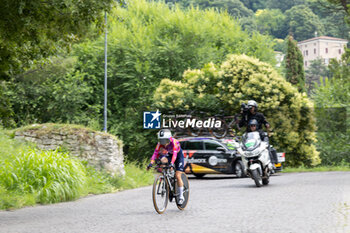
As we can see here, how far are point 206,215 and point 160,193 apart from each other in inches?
39.3

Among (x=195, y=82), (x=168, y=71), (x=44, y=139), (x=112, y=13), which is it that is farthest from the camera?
(x=168, y=71)

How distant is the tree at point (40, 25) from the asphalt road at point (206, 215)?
3659 mm

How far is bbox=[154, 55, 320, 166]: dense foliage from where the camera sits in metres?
26.9

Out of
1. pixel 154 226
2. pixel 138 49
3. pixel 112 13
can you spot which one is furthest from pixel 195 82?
pixel 154 226

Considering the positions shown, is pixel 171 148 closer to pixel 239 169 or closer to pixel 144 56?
pixel 239 169

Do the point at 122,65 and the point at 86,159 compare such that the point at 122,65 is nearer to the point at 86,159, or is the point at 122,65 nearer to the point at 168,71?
the point at 168,71

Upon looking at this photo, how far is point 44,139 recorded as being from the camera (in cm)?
1739

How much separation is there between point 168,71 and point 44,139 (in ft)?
53.4

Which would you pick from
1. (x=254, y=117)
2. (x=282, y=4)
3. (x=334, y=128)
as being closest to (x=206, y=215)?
(x=254, y=117)

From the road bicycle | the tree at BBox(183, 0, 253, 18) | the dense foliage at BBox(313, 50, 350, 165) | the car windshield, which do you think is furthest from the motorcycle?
the tree at BBox(183, 0, 253, 18)

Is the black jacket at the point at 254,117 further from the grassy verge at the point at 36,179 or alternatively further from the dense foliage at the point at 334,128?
the dense foliage at the point at 334,128

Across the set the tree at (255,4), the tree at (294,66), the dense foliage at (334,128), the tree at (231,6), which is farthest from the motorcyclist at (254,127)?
the tree at (255,4)

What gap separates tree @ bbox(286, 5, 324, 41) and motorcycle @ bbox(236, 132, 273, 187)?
8189 centimetres

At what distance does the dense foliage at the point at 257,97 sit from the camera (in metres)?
26.9
